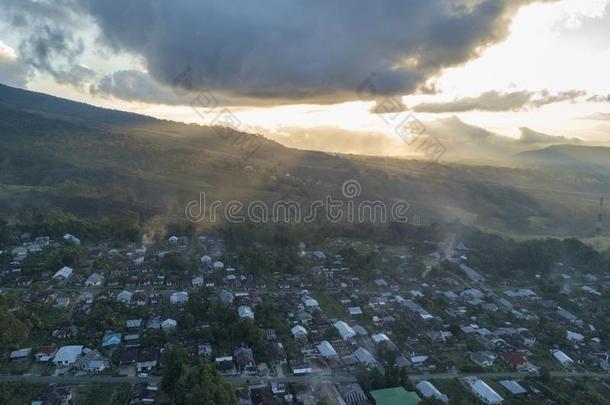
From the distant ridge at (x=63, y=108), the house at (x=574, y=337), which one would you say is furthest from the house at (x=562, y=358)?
the distant ridge at (x=63, y=108)

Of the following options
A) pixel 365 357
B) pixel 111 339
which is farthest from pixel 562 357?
pixel 111 339

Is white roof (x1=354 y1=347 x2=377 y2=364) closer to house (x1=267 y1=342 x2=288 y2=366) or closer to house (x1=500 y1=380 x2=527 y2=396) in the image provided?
house (x1=267 y1=342 x2=288 y2=366)

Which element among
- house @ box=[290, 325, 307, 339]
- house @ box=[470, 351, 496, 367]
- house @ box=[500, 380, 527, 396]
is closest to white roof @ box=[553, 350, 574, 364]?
house @ box=[470, 351, 496, 367]

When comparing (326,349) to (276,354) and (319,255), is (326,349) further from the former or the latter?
(319,255)

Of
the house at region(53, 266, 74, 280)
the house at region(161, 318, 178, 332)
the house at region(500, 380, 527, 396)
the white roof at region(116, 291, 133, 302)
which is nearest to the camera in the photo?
the house at region(500, 380, 527, 396)

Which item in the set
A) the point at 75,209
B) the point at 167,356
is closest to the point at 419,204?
the point at 75,209

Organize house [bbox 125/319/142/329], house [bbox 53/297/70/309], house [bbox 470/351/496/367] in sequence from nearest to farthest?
1. house [bbox 470/351/496/367]
2. house [bbox 125/319/142/329]
3. house [bbox 53/297/70/309]

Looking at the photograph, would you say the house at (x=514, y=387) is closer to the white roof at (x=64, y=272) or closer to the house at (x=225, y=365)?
the house at (x=225, y=365)
